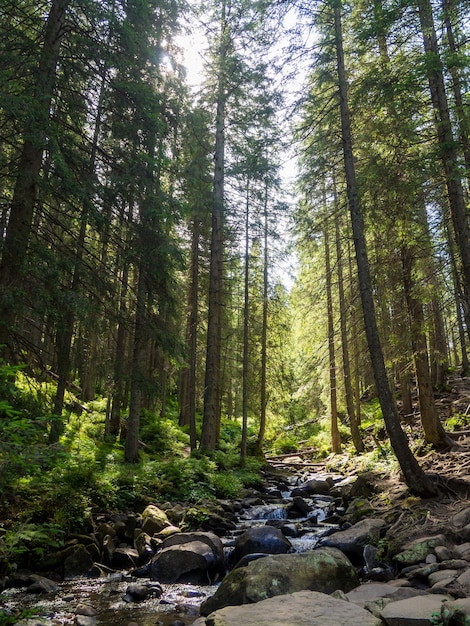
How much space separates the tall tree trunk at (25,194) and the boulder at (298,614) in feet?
16.5

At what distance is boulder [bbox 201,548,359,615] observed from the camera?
19.5 ft

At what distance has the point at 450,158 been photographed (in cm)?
936

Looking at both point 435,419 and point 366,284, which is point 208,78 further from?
point 435,419

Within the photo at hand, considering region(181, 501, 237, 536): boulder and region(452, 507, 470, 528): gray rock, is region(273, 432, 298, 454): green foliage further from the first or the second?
region(452, 507, 470, 528): gray rock

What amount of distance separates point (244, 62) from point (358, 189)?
27.1ft

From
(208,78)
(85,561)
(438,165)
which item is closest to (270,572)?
(85,561)

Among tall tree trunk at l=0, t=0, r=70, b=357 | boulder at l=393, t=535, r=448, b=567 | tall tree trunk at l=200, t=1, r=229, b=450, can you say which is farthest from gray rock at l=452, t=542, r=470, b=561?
tall tree trunk at l=200, t=1, r=229, b=450

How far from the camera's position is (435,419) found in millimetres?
11586

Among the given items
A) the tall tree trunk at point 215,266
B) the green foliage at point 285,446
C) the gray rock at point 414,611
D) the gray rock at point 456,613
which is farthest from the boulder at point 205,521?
the green foliage at point 285,446

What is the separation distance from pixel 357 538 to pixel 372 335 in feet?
13.7

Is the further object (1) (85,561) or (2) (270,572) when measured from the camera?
(1) (85,561)

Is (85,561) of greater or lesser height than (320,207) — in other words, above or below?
below

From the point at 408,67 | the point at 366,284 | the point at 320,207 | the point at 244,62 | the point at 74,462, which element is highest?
the point at 244,62

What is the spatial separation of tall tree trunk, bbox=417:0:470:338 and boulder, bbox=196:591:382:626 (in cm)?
648
